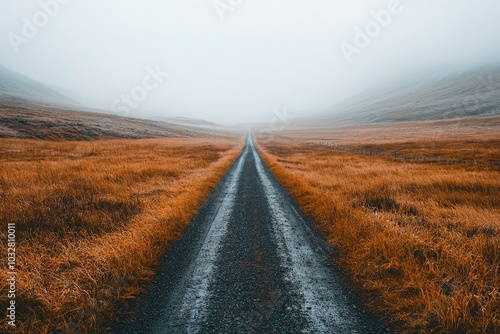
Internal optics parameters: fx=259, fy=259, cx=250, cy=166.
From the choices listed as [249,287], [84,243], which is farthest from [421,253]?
[84,243]

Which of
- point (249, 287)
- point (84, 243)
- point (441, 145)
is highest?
point (441, 145)

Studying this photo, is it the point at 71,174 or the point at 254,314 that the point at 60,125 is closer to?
the point at 71,174

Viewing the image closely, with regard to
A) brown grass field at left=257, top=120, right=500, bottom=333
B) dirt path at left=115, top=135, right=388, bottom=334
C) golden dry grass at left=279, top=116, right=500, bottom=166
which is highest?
golden dry grass at left=279, top=116, right=500, bottom=166

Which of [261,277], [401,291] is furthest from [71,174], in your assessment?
[401,291]

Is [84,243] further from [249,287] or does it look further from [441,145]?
[441,145]

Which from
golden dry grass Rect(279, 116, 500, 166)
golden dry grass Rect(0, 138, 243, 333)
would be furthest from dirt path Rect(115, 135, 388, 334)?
golden dry grass Rect(279, 116, 500, 166)

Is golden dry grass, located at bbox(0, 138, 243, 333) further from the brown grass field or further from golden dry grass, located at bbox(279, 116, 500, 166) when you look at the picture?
golden dry grass, located at bbox(279, 116, 500, 166)

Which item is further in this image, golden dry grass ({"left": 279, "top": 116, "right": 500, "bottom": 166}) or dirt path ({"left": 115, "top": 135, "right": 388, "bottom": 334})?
golden dry grass ({"left": 279, "top": 116, "right": 500, "bottom": 166})

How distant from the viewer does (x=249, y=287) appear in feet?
16.9

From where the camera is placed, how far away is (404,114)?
5974 inches

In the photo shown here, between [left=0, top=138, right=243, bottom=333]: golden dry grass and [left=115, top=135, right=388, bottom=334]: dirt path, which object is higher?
[left=0, top=138, right=243, bottom=333]: golden dry grass

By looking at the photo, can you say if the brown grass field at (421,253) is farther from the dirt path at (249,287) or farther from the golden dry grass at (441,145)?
the golden dry grass at (441,145)

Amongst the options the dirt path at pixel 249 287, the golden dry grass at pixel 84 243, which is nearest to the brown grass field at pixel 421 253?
the dirt path at pixel 249 287

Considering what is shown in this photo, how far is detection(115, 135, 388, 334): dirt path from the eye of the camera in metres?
4.11
